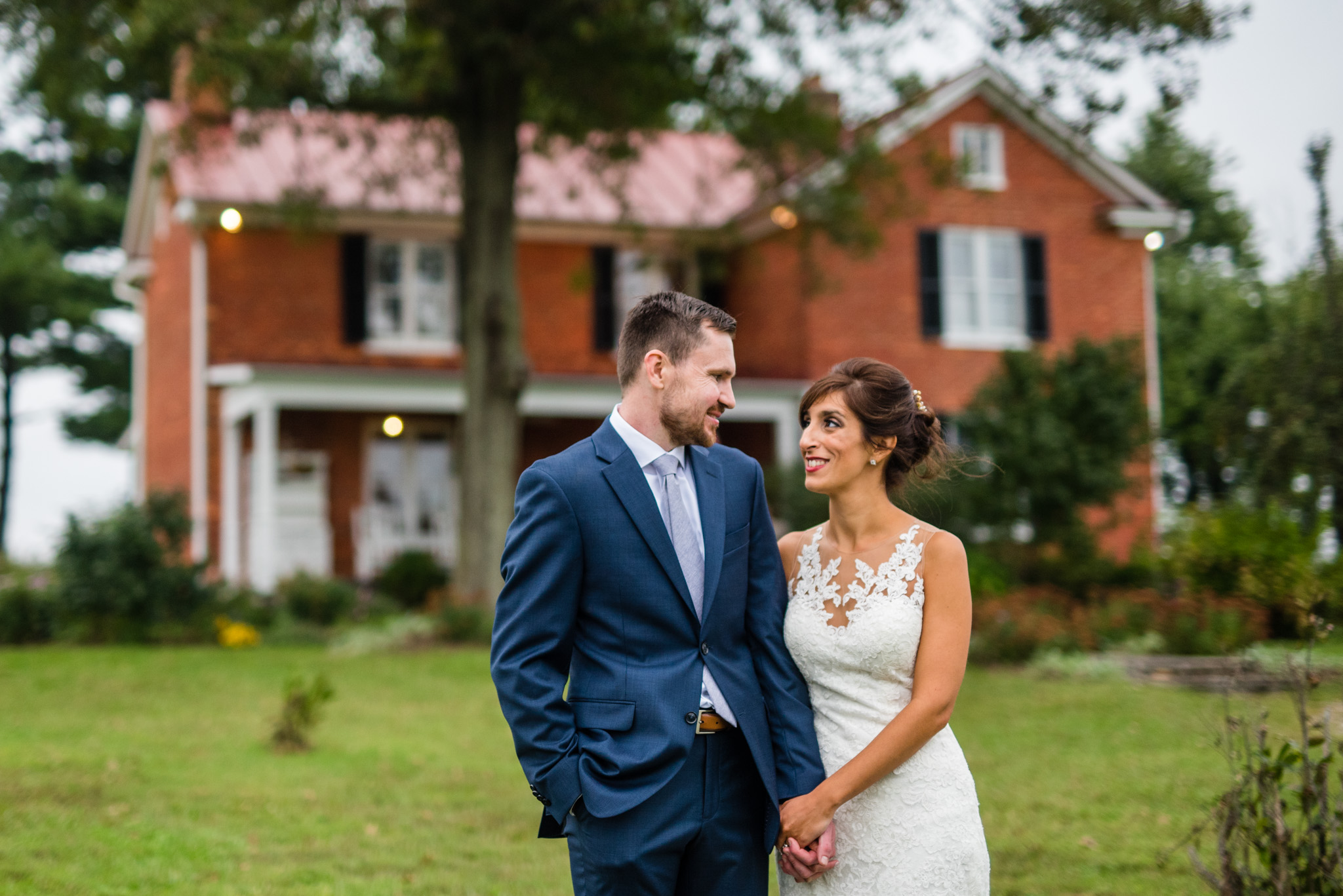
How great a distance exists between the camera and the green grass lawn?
227 inches

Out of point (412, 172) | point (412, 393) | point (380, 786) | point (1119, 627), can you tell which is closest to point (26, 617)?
point (412, 393)

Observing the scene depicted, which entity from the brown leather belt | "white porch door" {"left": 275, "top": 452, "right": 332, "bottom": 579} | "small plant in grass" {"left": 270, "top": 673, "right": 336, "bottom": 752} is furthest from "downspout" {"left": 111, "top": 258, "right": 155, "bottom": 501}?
the brown leather belt

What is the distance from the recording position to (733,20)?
14.5 meters

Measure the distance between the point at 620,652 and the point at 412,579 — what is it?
48.9 ft

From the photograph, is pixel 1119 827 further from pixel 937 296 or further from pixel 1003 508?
pixel 937 296

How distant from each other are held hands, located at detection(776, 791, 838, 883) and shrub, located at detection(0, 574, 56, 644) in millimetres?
13737

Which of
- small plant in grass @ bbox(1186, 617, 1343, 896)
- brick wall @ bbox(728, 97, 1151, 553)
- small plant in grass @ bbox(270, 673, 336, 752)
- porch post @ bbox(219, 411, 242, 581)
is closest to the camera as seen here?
small plant in grass @ bbox(1186, 617, 1343, 896)

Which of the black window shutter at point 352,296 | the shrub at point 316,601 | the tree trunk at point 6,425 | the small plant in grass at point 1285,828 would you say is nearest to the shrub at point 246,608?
the shrub at point 316,601

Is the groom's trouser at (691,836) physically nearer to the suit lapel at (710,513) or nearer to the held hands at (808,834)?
the held hands at (808,834)

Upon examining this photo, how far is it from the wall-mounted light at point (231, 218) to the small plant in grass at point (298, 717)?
1147cm

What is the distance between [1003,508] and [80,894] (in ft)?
39.8

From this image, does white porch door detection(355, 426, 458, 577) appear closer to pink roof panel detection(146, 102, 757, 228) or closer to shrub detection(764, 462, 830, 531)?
pink roof panel detection(146, 102, 757, 228)

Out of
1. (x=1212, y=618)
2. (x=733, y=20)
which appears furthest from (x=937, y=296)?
(x=1212, y=618)

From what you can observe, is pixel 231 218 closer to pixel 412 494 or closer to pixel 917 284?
pixel 412 494
